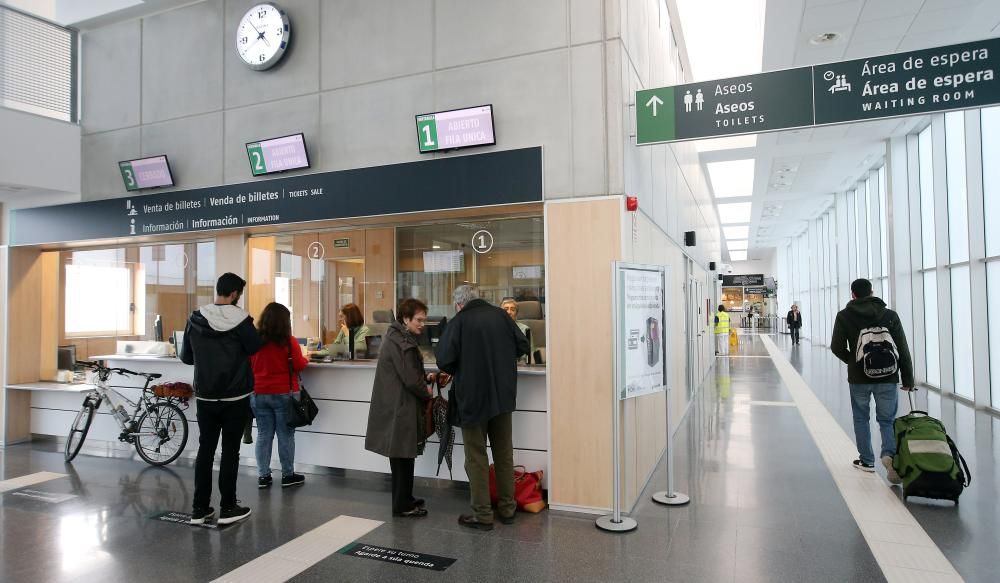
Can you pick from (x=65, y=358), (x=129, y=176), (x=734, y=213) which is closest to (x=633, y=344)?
(x=129, y=176)

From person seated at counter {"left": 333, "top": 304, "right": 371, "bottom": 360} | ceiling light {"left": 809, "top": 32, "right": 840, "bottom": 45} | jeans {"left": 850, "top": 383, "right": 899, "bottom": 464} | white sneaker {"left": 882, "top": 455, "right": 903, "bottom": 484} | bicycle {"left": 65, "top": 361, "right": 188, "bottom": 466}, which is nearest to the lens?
white sneaker {"left": 882, "top": 455, "right": 903, "bottom": 484}

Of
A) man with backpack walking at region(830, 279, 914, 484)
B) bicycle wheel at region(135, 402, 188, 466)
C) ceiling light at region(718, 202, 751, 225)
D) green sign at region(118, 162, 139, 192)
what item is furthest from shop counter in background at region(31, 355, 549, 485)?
ceiling light at region(718, 202, 751, 225)

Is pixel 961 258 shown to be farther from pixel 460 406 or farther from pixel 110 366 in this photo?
pixel 110 366

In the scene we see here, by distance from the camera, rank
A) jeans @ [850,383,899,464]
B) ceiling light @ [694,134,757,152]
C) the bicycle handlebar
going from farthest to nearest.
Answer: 1. ceiling light @ [694,134,757,152]
2. the bicycle handlebar
3. jeans @ [850,383,899,464]

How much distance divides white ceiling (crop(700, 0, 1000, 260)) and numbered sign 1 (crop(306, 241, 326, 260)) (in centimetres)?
551

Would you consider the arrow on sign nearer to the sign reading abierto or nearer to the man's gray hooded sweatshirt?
the sign reading abierto

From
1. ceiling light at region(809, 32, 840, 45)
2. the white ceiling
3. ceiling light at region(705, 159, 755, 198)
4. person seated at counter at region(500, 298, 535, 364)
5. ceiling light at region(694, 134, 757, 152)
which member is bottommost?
person seated at counter at region(500, 298, 535, 364)

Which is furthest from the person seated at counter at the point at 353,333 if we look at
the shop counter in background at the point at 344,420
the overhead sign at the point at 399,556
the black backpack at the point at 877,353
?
the black backpack at the point at 877,353

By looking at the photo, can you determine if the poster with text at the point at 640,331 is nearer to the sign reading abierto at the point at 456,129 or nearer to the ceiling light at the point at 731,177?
the sign reading abierto at the point at 456,129

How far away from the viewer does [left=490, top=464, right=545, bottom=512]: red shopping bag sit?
425 centimetres

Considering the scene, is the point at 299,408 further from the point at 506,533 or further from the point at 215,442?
the point at 506,533

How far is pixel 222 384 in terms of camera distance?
159 inches

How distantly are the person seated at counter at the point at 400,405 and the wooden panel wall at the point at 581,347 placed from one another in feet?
3.18

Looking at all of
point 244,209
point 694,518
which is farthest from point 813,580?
point 244,209
